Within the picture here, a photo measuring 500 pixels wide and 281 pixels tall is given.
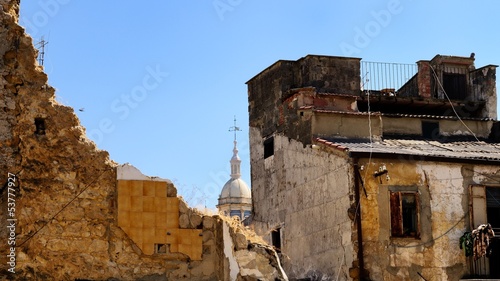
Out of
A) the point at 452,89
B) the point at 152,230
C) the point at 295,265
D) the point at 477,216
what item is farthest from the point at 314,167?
the point at 152,230

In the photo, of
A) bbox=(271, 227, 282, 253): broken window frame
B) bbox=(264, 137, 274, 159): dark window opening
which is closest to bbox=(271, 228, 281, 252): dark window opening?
bbox=(271, 227, 282, 253): broken window frame

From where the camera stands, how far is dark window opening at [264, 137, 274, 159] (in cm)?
2795

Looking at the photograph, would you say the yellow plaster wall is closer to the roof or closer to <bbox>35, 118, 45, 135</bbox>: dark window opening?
<bbox>35, 118, 45, 135</bbox>: dark window opening

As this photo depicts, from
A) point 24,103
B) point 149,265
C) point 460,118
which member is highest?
point 460,118

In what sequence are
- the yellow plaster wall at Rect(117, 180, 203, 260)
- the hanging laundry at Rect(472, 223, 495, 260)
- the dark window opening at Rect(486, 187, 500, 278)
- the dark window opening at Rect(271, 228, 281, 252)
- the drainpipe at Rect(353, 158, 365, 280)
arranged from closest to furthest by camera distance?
the yellow plaster wall at Rect(117, 180, 203, 260)
the drainpipe at Rect(353, 158, 365, 280)
the hanging laundry at Rect(472, 223, 495, 260)
the dark window opening at Rect(486, 187, 500, 278)
the dark window opening at Rect(271, 228, 281, 252)

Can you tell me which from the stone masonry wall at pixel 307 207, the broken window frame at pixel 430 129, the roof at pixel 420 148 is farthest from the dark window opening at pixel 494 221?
the stone masonry wall at pixel 307 207

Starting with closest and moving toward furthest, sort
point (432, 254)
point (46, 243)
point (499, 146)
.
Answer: point (46, 243), point (432, 254), point (499, 146)

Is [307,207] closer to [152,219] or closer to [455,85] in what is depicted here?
[455,85]

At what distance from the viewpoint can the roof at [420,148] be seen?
23.3 meters

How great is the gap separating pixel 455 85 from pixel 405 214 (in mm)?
8798

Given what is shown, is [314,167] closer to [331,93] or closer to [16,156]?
[331,93]

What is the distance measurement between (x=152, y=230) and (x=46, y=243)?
Answer: 148 centimetres

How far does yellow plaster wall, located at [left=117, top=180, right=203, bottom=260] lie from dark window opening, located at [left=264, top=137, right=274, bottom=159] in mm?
14611

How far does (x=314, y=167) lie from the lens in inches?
981
